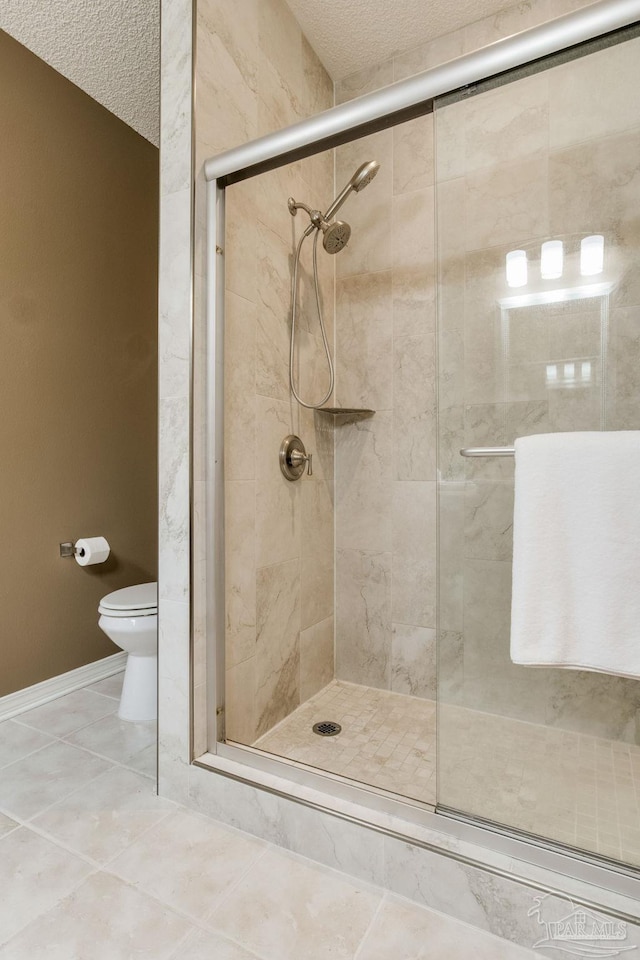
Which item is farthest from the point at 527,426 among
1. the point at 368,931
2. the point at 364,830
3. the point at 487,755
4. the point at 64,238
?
the point at 64,238

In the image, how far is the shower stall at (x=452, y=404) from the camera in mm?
1094

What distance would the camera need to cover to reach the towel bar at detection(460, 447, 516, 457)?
115cm

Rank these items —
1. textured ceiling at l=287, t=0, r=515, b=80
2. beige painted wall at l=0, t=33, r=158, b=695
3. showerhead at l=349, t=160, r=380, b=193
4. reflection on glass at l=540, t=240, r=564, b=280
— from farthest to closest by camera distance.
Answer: beige painted wall at l=0, t=33, r=158, b=695, textured ceiling at l=287, t=0, r=515, b=80, showerhead at l=349, t=160, r=380, b=193, reflection on glass at l=540, t=240, r=564, b=280

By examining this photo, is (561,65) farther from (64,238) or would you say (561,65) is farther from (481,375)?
(64,238)

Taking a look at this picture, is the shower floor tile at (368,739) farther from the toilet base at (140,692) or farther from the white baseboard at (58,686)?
the white baseboard at (58,686)

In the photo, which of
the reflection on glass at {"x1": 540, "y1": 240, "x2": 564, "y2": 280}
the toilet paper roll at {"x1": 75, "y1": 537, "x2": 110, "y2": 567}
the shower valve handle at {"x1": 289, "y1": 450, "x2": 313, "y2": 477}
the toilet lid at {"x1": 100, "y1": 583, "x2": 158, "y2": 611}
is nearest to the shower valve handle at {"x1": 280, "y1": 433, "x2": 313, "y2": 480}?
the shower valve handle at {"x1": 289, "y1": 450, "x2": 313, "y2": 477}

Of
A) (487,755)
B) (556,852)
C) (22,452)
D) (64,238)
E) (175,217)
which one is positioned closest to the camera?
(556,852)

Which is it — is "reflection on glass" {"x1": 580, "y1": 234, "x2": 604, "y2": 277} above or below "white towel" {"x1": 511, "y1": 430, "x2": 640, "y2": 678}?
above

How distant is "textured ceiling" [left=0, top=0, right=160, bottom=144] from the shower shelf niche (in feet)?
5.31

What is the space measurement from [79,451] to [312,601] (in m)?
1.25

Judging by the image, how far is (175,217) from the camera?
58.9 inches

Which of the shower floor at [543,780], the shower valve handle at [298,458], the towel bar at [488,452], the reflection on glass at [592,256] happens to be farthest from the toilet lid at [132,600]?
the reflection on glass at [592,256]

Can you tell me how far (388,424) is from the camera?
222cm

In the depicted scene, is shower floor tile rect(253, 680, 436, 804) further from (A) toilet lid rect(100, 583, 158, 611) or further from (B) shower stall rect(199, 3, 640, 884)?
(A) toilet lid rect(100, 583, 158, 611)
